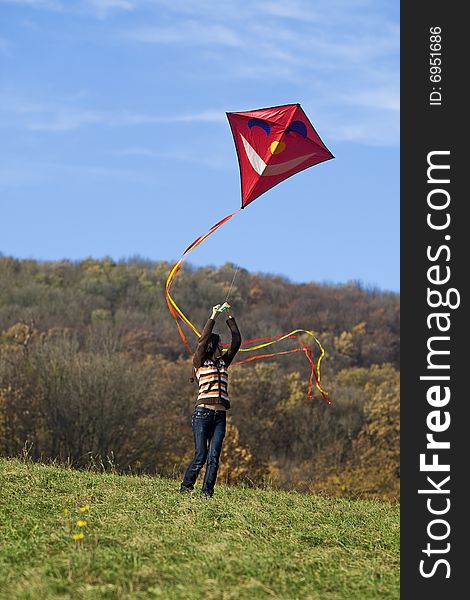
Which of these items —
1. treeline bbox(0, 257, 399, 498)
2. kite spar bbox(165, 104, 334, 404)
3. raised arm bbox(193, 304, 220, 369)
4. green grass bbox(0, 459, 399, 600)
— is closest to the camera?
green grass bbox(0, 459, 399, 600)

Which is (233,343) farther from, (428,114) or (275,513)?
(428,114)

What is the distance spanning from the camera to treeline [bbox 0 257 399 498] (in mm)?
46344

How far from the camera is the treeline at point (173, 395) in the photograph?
46344 millimetres

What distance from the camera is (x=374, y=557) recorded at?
30.1ft

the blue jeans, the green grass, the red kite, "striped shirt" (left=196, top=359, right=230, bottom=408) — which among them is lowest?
the green grass

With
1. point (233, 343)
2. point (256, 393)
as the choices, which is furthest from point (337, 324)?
point (233, 343)

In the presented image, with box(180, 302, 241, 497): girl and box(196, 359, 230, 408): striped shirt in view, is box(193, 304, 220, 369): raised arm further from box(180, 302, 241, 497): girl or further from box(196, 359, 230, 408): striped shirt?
box(196, 359, 230, 408): striped shirt

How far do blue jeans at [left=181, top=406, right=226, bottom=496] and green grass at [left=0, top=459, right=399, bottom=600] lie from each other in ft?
0.91

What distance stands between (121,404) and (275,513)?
36.2 meters

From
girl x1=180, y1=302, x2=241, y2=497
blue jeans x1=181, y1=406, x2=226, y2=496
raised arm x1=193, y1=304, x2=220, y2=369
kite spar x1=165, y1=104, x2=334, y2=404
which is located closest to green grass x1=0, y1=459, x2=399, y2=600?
blue jeans x1=181, y1=406, x2=226, y2=496

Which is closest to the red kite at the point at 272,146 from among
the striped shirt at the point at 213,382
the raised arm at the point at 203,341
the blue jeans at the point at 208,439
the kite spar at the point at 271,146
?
the kite spar at the point at 271,146

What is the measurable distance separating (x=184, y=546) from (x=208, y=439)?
311 centimetres

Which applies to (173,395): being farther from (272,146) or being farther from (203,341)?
(203,341)

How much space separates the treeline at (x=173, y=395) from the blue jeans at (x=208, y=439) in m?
2.89
